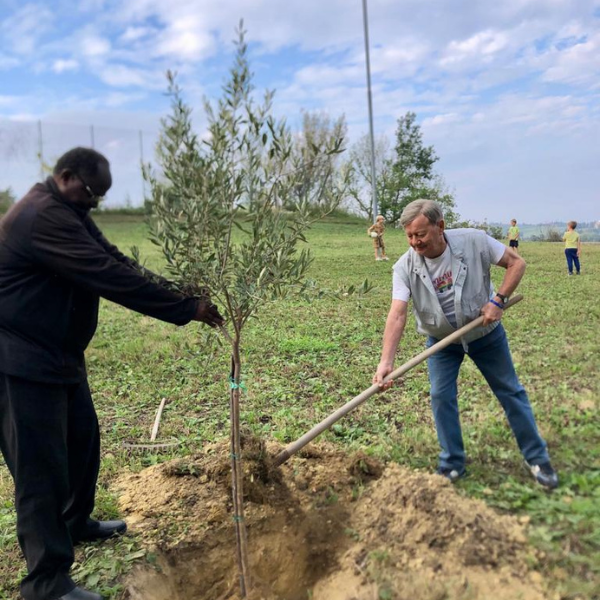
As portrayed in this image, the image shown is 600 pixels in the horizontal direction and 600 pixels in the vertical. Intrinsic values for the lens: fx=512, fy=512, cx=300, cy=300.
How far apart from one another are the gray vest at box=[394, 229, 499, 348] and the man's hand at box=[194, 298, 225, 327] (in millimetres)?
1407

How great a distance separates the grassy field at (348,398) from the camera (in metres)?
3.30

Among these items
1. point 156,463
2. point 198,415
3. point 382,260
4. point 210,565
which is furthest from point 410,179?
point 210,565

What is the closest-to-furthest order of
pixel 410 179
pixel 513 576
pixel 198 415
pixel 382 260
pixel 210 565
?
pixel 513 576 → pixel 210 565 → pixel 198 415 → pixel 410 179 → pixel 382 260

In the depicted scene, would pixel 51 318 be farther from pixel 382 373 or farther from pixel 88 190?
pixel 382 373

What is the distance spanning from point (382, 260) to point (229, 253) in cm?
1504

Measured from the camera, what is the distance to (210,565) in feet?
11.8

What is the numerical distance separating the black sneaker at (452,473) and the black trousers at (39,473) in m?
2.58

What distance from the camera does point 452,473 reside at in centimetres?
379

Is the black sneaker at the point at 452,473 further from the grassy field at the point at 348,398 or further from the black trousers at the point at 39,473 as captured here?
the black trousers at the point at 39,473

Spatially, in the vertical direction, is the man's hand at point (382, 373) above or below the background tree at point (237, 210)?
below

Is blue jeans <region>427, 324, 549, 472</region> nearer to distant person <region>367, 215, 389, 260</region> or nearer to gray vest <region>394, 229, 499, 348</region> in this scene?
gray vest <region>394, 229, 499, 348</region>

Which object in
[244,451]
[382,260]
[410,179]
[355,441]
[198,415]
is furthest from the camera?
[382,260]

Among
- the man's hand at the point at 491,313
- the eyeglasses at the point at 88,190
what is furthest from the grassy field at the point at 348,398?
the man's hand at the point at 491,313

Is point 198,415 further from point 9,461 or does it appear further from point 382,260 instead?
point 382,260
